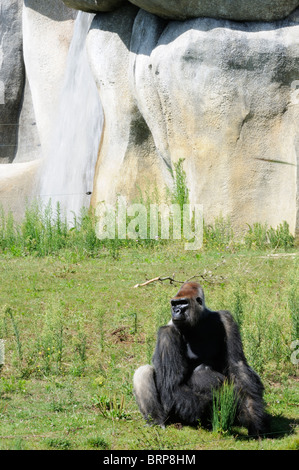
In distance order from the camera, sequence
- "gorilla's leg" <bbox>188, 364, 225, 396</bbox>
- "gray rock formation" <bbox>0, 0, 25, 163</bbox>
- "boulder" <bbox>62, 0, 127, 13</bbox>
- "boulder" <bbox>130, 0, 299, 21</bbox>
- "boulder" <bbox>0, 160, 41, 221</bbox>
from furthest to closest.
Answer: "gray rock formation" <bbox>0, 0, 25, 163</bbox>
"boulder" <bbox>0, 160, 41, 221</bbox>
"boulder" <bbox>62, 0, 127, 13</bbox>
"boulder" <bbox>130, 0, 299, 21</bbox>
"gorilla's leg" <bbox>188, 364, 225, 396</bbox>

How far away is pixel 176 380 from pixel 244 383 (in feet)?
1.54

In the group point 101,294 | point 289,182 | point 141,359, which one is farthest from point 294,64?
point 141,359

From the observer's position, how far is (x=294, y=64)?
37.9ft

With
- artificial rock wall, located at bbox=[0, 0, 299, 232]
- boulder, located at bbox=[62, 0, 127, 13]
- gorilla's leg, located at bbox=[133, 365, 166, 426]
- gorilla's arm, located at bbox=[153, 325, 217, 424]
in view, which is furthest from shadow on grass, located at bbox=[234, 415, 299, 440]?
boulder, located at bbox=[62, 0, 127, 13]

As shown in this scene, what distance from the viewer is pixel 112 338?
26.8 feet

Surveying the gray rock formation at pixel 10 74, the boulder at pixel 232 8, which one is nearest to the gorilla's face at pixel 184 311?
the boulder at pixel 232 8

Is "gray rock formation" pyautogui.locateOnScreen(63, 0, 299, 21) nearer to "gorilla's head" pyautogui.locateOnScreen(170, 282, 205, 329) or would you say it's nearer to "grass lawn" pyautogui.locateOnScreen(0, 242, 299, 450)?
"grass lawn" pyautogui.locateOnScreen(0, 242, 299, 450)

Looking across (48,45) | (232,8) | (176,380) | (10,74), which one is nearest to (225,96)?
(232,8)

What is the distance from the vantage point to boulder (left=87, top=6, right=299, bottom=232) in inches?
458

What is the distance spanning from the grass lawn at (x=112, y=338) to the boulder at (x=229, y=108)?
1.20 meters

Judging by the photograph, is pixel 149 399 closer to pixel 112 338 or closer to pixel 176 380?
pixel 176 380

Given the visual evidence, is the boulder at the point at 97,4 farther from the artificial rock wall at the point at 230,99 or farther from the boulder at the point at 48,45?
the boulder at the point at 48,45

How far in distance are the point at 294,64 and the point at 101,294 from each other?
4.59 metres

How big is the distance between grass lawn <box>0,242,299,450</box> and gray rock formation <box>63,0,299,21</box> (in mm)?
3490
